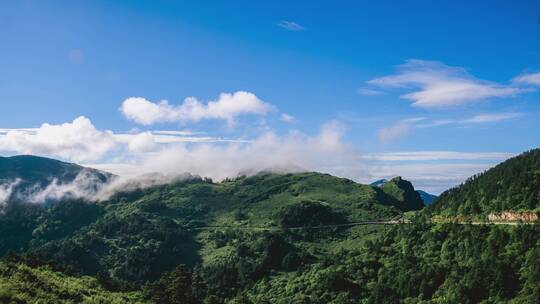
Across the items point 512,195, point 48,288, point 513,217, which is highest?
point 512,195

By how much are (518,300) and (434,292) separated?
3329 cm

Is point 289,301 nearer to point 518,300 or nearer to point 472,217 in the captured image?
point 472,217

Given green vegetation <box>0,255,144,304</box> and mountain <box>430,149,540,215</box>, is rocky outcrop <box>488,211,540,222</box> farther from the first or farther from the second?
green vegetation <box>0,255,144,304</box>

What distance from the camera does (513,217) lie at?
16212 centimetres

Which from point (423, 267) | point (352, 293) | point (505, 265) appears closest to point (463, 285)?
point (505, 265)

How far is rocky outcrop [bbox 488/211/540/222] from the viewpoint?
6097 inches

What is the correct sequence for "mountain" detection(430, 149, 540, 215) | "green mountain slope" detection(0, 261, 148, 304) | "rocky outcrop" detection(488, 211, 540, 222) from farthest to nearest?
1. "mountain" detection(430, 149, 540, 215)
2. "rocky outcrop" detection(488, 211, 540, 222)
3. "green mountain slope" detection(0, 261, 148, 304)

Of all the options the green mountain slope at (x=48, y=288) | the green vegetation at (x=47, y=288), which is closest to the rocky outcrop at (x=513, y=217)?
the green vegetation at (x=47, y=288)

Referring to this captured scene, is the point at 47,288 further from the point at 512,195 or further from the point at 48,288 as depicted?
the point at 512,195

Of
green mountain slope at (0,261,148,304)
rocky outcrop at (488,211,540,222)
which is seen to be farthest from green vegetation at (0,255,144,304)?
rocky outcrop at (488,211,540,222)

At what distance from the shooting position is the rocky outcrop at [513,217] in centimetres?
15488

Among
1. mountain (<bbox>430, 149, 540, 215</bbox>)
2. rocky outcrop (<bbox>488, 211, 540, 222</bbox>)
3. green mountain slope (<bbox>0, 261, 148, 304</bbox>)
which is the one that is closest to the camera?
green mountain slope (<bbox>0, 261, 148, 304</bbox>)

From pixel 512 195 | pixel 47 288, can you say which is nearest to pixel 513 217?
pixel 512 195

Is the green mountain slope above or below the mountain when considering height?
below
